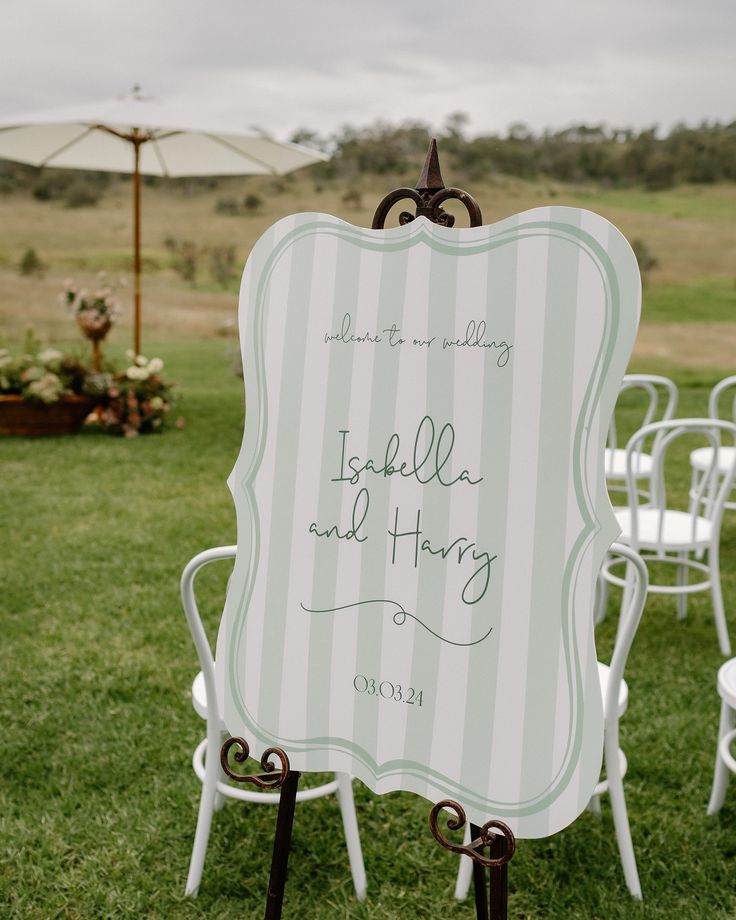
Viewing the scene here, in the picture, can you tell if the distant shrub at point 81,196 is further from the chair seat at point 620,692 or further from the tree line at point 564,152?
the chair seat at point 620,692

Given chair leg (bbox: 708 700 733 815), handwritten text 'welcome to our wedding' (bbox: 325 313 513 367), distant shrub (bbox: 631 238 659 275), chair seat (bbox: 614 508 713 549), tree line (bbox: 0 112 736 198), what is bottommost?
chair leg (bbox: 708 700 733 815)

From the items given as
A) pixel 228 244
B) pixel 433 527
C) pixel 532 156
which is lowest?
pixel 433 527

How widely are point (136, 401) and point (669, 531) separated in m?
4.38

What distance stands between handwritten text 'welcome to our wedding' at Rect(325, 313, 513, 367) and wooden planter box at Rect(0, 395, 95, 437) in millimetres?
5371

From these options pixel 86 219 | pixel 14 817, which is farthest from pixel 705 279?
pixel 14 817

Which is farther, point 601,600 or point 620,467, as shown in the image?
point 620,467

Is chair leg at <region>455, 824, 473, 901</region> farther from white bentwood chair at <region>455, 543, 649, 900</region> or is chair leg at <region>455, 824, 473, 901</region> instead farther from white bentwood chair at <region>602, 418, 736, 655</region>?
white bentwood chair at <region>602, 418, 736, 655</region>

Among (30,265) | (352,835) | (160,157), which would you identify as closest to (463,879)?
(352,835)

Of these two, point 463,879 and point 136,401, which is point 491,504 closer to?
point 463,879

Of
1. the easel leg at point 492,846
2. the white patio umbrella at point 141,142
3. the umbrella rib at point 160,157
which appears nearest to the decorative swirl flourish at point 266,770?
the easel leg at point 492,846

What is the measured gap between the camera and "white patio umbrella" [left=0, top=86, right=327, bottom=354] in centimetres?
541

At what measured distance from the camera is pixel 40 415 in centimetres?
627

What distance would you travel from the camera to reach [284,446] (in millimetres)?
1345

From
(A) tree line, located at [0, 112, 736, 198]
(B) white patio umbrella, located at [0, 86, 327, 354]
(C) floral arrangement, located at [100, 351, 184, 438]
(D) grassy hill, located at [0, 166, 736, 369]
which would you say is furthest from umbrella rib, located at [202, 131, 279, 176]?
(A) tree line, located at [0, 112, 736, 198]
